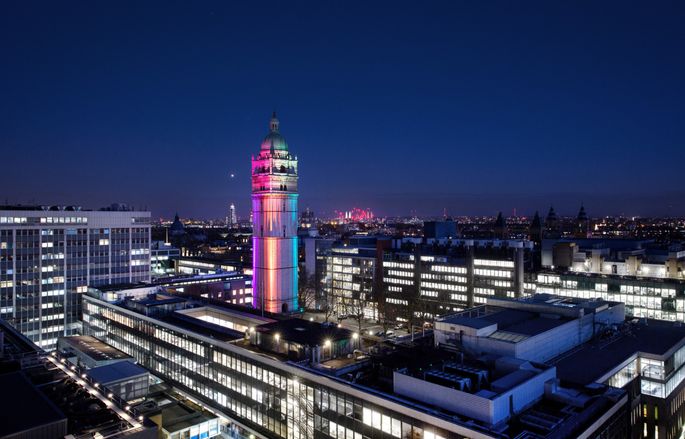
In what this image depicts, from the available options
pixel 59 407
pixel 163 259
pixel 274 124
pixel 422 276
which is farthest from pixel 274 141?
pixel 163 259

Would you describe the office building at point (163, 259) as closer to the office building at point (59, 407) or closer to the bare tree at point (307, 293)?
the bare tree at point (307, 293)

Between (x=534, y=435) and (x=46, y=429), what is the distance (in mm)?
→ 26739

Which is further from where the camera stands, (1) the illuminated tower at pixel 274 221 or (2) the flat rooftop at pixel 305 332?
(1) the illuminated tower at pixel 274 221

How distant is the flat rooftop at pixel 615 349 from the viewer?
4170 cm

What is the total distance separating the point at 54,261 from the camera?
292 feet

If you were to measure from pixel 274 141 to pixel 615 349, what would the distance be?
215ft

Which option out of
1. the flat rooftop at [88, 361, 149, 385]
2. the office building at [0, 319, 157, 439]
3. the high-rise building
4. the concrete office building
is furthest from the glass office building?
the high-rise building

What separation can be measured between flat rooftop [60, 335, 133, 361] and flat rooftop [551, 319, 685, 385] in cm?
5122

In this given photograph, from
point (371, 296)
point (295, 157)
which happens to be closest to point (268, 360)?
point (295, 157)

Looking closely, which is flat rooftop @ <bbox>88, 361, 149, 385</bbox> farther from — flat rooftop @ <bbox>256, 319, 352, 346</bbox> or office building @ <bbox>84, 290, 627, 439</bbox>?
flat rooftop @ <bbox>256, 319, 352, 346</bbox>

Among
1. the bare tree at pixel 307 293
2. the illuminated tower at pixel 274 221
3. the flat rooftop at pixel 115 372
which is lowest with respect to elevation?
the bare tree at pixel 307 293

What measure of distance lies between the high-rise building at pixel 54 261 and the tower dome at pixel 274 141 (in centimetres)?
3300

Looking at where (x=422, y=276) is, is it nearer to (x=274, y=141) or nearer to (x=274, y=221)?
(x=274, y=221)

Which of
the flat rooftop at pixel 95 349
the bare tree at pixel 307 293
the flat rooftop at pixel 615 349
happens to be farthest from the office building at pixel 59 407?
the bare tree at pixel 307 293
